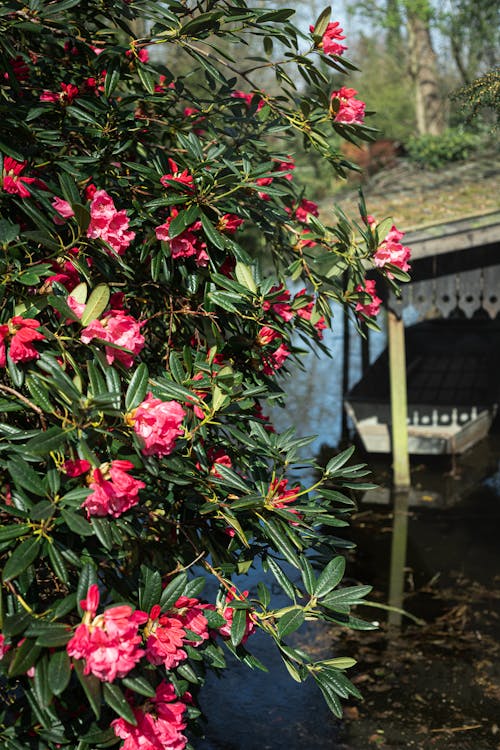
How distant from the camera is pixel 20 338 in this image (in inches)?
92.1

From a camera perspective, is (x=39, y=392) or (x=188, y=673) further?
(x=188, y=673)

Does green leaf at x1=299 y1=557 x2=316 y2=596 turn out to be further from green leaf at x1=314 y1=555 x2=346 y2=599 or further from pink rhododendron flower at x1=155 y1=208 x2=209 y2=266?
pink rhododendron flower at x1=155 y1=208 x2=209 y2=266

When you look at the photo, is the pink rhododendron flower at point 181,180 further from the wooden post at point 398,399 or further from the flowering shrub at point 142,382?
the wooden post at point 398,399

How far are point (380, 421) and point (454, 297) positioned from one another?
7.72ft

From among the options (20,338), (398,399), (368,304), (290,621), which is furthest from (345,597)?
(398,399)

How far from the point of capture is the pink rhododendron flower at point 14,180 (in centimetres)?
264

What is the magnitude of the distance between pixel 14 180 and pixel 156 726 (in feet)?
5.55

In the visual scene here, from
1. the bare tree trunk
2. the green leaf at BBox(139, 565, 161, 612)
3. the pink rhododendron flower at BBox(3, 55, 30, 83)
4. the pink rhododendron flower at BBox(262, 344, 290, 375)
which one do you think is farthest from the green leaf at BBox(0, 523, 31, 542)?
the bare tree trunk

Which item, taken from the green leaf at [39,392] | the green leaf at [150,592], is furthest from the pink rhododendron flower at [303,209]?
the green leaf at [150,592]

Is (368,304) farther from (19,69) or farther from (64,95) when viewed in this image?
(19,69)

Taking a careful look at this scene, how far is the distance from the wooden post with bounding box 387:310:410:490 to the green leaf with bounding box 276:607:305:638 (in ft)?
28.8

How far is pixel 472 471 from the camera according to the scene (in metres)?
12.4

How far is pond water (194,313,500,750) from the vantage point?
564 cm

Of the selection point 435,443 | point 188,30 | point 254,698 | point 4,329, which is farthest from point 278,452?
point 435,443
